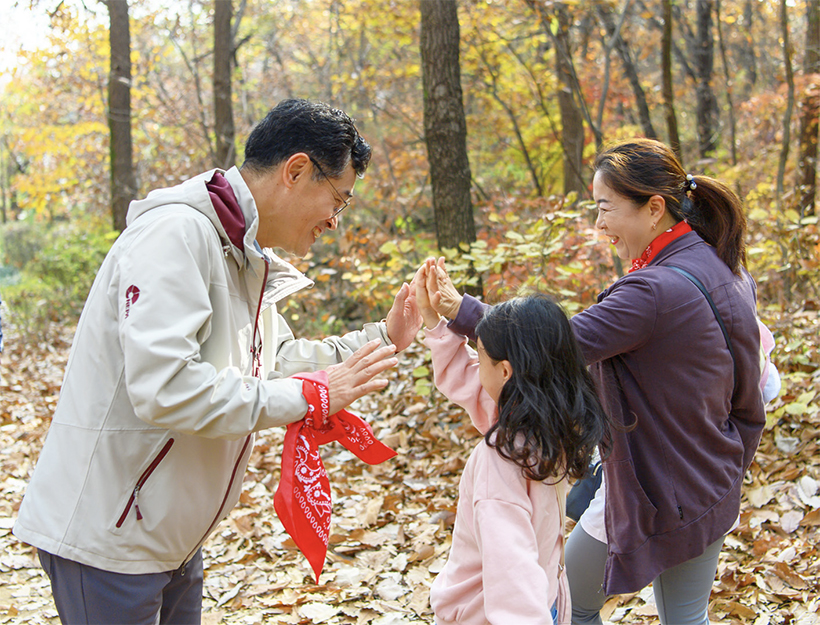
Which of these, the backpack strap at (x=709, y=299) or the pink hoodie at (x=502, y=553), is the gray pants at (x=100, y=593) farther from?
the backpack strap at (x=709, y=299)

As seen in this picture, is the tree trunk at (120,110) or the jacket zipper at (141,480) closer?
the jacket zipper at (141,480)

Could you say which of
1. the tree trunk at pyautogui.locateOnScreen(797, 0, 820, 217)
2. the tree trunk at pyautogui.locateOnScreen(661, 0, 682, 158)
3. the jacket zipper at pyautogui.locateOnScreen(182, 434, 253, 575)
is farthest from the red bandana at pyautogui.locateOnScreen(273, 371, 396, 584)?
the tree trunk at pyautogui.locateOnScreen(797, 0, 820, 217)

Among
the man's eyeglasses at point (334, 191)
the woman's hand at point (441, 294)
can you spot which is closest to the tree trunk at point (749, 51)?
the woman's hand at point (441, 294)

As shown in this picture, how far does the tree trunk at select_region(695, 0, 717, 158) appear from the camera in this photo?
Result: 14.4 m

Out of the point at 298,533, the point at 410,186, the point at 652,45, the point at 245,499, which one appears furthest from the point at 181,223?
the point at 652,45

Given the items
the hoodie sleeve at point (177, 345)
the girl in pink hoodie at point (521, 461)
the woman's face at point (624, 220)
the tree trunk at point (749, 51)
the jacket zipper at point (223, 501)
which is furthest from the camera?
the tree trunk at point (749, 51)

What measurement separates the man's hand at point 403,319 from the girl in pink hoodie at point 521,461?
0.61m

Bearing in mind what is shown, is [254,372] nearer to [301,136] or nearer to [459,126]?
[301,136]

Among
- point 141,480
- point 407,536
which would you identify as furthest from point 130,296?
point 407,536

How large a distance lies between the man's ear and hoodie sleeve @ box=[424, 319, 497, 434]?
0.69 m

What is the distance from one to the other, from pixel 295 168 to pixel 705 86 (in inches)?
569

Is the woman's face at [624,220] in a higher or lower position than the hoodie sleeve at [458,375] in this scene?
higher

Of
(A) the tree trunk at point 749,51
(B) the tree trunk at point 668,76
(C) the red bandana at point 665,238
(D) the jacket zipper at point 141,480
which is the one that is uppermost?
(A) the tree trunk at point 749,51

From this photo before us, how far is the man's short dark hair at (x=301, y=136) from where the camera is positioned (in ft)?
7.06
